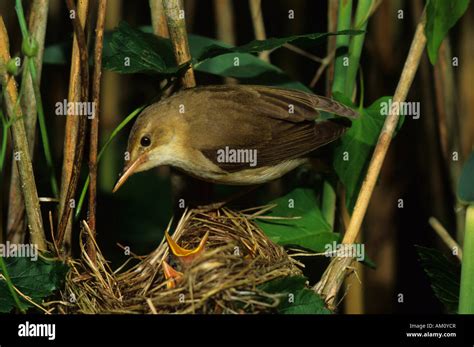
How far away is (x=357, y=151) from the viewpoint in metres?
2.94

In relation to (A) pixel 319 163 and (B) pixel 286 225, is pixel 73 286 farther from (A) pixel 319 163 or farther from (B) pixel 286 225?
(A) pixel 319 163

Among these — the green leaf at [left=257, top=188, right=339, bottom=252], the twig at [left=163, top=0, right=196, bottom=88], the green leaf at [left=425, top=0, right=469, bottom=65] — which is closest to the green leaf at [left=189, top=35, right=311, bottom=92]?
the twig at [left=163, top=0, right=196, bottom=88]

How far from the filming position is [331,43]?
10.7ft

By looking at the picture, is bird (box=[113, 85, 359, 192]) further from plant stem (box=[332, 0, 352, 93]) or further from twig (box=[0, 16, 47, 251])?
twig (box=[0, 16, 47, 251])

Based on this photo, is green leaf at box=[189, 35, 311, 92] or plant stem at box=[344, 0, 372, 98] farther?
green leaf at box=[189, 35, 311, 92]

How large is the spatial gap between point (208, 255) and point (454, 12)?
0.99 meters

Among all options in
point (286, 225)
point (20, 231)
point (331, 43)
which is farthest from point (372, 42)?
point (20, 231)

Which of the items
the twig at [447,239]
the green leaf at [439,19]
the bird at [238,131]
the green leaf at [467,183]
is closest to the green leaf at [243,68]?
the bird at [238,131]

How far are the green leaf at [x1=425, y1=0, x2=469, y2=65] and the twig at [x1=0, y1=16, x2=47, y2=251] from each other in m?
1.22

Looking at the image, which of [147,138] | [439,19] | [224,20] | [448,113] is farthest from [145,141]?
[448,113]

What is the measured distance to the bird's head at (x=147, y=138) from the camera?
2926 mm

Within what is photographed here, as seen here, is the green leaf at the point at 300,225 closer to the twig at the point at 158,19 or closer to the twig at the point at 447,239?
the twig at the point at 447,239

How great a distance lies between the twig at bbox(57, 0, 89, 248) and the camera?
254 centimetres

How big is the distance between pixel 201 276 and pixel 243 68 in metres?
1.01
